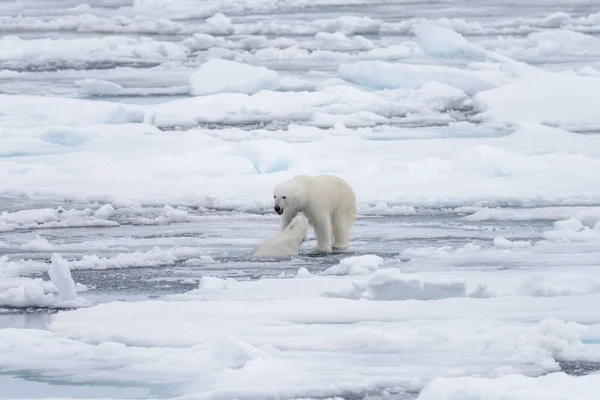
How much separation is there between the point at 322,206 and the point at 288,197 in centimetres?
21

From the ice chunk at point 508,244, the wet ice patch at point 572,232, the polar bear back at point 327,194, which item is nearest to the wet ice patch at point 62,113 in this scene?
the polar bear back at point 327,194

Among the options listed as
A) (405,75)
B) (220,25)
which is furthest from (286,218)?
(220,25)

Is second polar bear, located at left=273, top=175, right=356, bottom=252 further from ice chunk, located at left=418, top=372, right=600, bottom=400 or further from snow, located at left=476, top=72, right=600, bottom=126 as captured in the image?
snow, located at left=476, top=72, right=600, bottom=126

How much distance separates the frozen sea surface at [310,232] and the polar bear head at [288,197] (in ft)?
0.92

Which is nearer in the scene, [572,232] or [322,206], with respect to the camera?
[322,206]

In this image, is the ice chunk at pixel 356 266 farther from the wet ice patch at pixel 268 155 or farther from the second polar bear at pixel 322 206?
the wet ice patch at pixel 268 155

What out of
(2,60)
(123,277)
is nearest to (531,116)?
(123,277)

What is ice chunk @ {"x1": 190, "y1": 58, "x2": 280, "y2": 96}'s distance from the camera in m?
14.3

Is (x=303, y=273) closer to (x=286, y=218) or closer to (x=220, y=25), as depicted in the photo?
(x=286, y=218)

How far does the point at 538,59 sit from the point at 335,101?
458cm

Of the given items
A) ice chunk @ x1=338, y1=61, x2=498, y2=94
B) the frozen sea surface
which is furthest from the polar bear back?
ice chunk @ x1=338, y1=61, x2=498, y2=94

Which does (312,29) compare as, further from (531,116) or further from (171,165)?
(171,165)

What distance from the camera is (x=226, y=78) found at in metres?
14.3

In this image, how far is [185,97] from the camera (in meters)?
14.4
